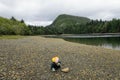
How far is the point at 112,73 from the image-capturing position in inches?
605

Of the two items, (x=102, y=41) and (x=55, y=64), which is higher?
(x=55, y=64)

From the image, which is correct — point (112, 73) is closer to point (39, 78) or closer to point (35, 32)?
point (39, 78)

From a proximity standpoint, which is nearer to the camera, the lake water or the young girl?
the young girl

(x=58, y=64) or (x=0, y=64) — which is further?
(x=0, y=64)

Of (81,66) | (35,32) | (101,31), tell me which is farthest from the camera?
(101,31)

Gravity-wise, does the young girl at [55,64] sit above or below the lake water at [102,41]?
above

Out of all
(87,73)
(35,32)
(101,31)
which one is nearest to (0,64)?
(87,73)

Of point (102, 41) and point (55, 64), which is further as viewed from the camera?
point (102, 41)

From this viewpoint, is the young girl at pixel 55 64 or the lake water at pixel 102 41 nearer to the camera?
the young girl at pixel 55 64

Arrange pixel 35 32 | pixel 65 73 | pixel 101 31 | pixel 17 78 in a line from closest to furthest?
Answer: pixel 17 78
pixel 65 73
pixel 35 32
pixel 101 31

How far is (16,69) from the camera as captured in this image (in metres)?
15.5

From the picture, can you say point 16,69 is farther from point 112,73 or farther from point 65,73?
point 112,73

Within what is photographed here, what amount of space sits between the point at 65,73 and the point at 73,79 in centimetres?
159

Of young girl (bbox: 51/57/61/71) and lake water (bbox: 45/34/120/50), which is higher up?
young girl (bbox: 51/57/61/71)
